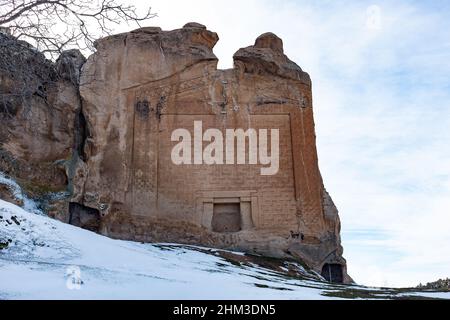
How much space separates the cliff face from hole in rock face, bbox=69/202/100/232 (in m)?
0.03

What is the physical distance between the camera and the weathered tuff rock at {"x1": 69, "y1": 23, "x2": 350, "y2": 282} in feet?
49.8

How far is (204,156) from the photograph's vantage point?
15594 millimetres

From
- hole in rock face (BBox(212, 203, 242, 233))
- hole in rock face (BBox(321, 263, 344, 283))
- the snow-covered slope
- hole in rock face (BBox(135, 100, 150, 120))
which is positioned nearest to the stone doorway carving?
hole in rock face (BBox(212, 203, 242, 233))

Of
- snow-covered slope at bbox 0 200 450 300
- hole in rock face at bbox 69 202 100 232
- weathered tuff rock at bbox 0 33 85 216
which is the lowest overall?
snow-covered slope at bbox 0 200 450 300

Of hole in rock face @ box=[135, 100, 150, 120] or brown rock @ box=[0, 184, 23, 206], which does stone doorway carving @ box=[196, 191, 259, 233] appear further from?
brown rock @ box=[0, 184, 23, 206]

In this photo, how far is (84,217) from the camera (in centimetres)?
1526

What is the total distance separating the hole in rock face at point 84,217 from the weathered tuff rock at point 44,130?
726mm

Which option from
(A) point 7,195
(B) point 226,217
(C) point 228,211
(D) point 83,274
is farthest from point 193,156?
(D) point 83,274

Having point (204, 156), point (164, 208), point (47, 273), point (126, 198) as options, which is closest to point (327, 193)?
point (204, 156)

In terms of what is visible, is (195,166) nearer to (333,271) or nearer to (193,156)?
(193,156)

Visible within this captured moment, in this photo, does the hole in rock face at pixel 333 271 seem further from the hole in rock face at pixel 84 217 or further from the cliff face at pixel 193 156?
the hole in rock face at pixel 84 217
